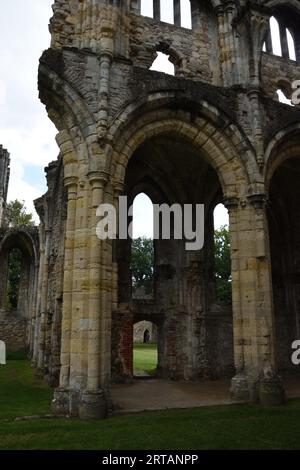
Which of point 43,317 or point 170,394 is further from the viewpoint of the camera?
point 43,317

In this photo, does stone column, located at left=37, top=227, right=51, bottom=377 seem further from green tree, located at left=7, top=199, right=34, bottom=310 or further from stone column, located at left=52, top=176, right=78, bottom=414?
green tree, located at left=7, top=199, right=34, bottom=310

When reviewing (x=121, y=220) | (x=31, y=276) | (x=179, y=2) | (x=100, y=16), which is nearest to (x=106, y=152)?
(x=100, y=16)

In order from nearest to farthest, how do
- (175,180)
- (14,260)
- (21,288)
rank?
1. (175,180)
2. (21,288)
3. (14,260)

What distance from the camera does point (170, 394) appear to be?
9.52 metres

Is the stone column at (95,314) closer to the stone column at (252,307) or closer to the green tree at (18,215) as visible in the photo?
the stone column at (252,307)

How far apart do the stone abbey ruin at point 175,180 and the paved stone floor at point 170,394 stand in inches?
23.3

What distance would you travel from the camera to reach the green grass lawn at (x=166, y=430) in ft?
17.5

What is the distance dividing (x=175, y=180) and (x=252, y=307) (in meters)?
5.87

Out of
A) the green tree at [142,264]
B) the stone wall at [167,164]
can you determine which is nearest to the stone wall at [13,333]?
the stone wall at [167,164]

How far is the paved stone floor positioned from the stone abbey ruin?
23.3 inches

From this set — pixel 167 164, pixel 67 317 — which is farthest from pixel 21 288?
pixel 67 317

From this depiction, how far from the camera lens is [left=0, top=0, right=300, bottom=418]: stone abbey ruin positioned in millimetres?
7512

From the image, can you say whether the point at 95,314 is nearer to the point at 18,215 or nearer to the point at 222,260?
the point at 222,260
